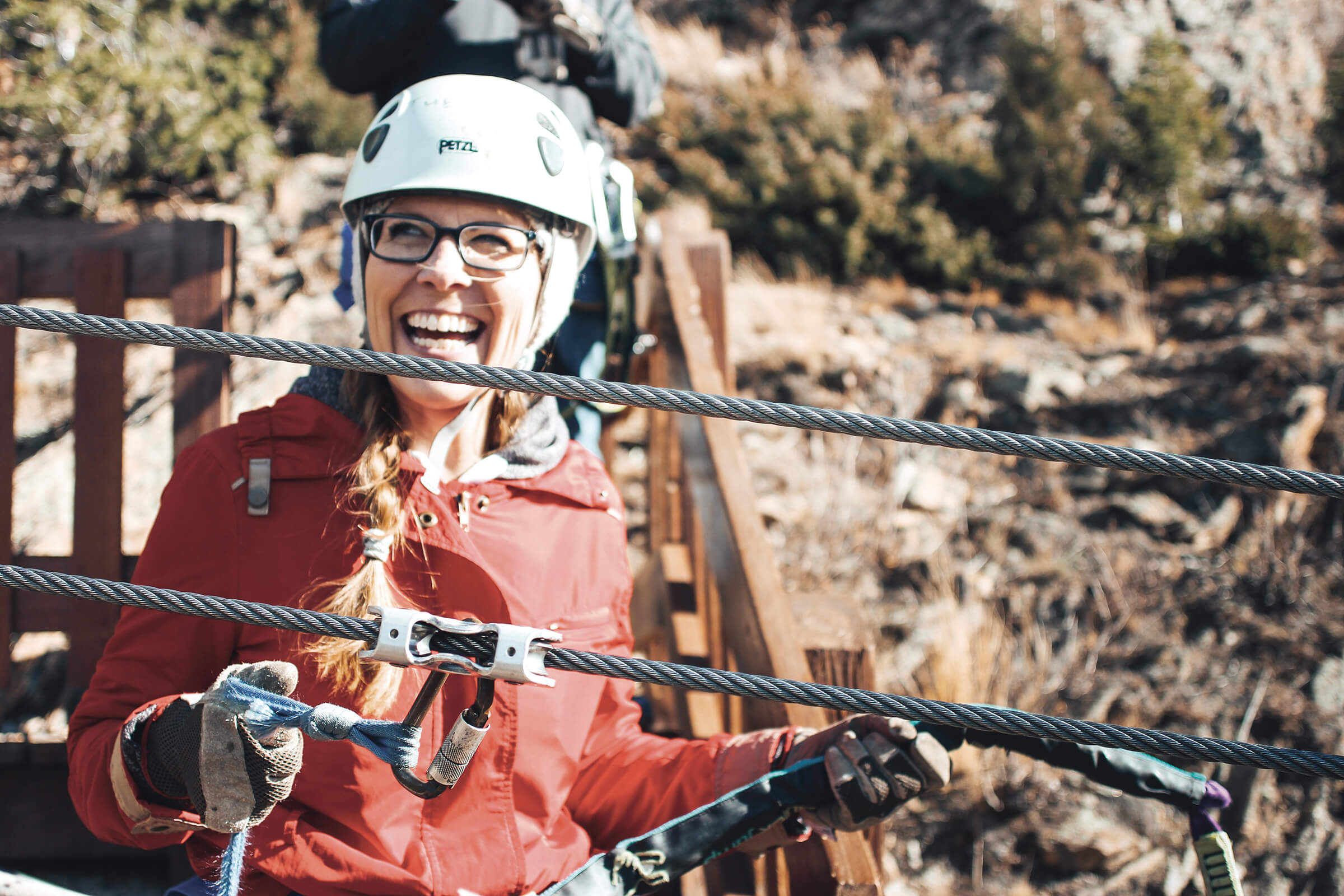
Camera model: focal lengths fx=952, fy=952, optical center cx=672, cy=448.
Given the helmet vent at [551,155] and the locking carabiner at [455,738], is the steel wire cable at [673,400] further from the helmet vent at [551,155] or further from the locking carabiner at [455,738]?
the helmet vent at [551,155]

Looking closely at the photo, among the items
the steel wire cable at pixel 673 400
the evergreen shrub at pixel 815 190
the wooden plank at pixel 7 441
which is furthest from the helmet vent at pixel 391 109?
the evergreen shrub at pixel 815 190

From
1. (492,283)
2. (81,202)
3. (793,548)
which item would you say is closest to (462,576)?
(492,283)

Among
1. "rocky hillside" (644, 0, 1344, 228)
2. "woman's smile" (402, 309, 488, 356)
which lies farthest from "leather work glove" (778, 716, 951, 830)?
"rocky hillside" (644, 0, 1344, 228)

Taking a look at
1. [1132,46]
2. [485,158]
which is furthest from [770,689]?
[1132,46]

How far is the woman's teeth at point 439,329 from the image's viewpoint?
1711 millimetres

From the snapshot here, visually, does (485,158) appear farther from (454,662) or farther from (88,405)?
(88,405)

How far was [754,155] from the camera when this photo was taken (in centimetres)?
847

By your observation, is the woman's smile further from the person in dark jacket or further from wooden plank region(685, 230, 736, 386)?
wooden plank region(685, 230, 736, 386)

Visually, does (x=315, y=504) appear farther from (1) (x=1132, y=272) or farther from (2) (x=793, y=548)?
(1) (x=1132, y=272)

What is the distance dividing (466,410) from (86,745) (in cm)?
80

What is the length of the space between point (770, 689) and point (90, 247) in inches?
94.2

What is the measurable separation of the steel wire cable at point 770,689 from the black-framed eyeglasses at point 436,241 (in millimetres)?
768

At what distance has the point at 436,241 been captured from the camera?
1716 mm

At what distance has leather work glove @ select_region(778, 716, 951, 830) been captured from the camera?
1.52m
